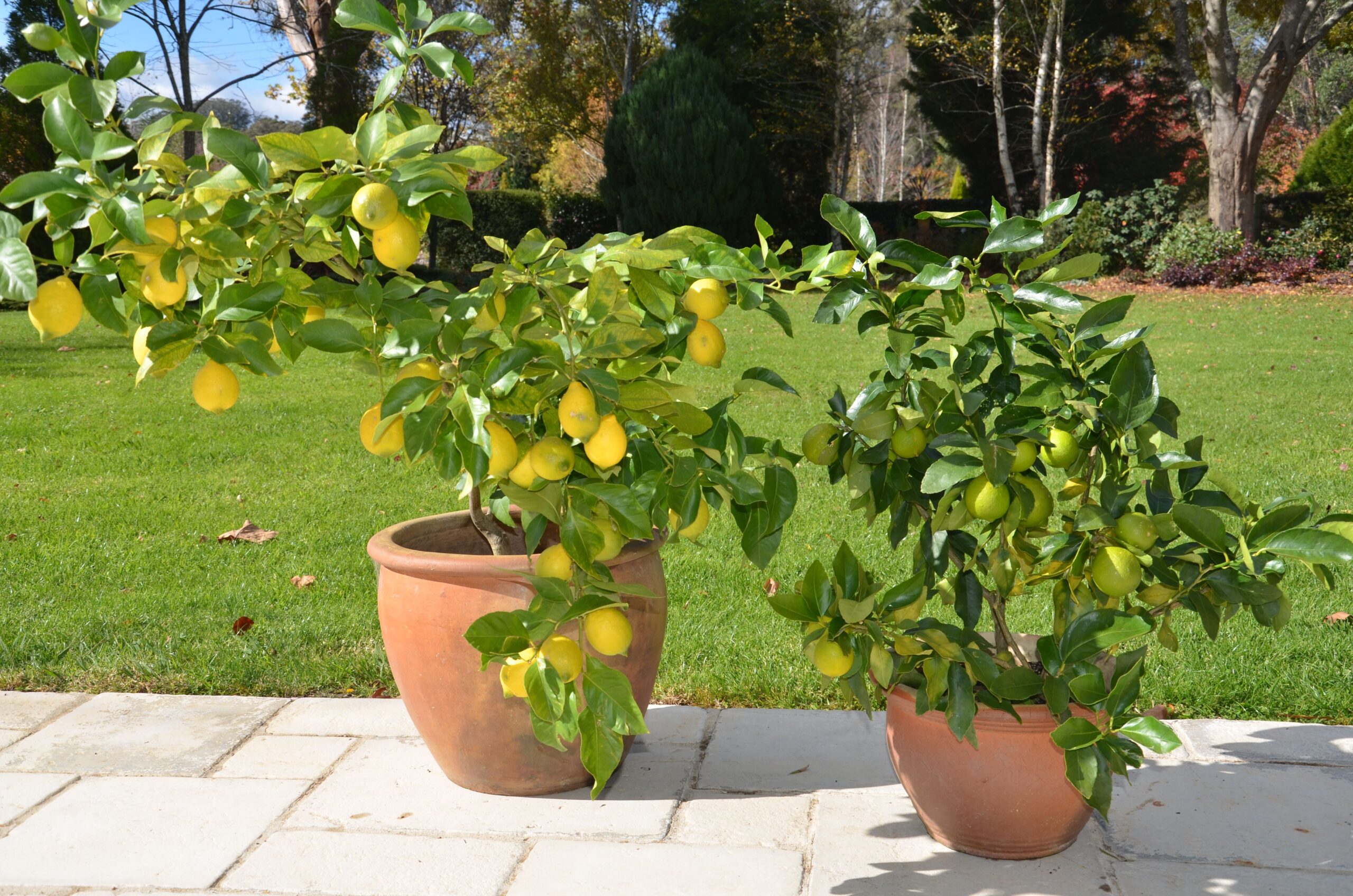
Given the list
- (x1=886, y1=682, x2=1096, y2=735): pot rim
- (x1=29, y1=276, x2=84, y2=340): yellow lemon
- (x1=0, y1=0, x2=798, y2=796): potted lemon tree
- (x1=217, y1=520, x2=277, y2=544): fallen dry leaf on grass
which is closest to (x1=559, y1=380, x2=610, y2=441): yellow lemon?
(x1=0, y1=0, x2=798, y2=796): potted lemon tree

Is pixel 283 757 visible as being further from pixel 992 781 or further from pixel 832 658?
pixel 992 781

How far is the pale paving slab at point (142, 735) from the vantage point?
2.66 m

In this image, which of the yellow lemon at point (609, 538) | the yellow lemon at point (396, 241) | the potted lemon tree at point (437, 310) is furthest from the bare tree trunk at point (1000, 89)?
the yellow lemon at point (396, 241)

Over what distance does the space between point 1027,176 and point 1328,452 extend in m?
16.7

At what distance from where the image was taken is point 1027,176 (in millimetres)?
21250

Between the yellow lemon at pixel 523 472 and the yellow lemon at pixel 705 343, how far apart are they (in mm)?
335

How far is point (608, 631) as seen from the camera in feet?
6.03

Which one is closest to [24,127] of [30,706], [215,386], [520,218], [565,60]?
[520,218]

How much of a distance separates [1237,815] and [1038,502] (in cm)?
97

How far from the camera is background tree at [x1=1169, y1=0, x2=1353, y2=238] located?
52.2 feet

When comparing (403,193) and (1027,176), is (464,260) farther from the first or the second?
(403,193)

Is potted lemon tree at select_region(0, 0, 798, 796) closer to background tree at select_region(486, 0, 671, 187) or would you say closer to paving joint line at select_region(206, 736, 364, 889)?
paving joint line at select_region(206, 736, 364, 889)

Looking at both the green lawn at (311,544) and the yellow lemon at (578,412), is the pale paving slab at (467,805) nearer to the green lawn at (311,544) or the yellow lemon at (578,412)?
the green lawn at (311,544)

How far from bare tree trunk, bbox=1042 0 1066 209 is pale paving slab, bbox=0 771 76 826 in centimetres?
1652
